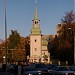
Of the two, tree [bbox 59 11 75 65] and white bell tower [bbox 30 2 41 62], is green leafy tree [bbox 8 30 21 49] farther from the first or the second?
tree [bbox 59 11 75 65]

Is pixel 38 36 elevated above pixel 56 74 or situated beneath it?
elevated above

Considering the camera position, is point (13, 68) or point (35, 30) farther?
point (35, 30)

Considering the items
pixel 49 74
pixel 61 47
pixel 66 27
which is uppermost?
pixel 66 27

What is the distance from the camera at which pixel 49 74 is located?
33781 mm

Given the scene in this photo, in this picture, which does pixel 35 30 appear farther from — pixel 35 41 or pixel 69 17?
pixel 69 17

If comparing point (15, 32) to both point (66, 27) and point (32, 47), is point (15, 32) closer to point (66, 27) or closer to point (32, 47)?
Answer: point (32, 47)

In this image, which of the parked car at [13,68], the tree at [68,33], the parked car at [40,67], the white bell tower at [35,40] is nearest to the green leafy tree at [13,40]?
the white bell tower at [35,40]

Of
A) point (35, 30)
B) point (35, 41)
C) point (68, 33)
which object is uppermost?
point (35, 30)

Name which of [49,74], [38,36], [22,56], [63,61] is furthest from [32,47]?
[49,74]

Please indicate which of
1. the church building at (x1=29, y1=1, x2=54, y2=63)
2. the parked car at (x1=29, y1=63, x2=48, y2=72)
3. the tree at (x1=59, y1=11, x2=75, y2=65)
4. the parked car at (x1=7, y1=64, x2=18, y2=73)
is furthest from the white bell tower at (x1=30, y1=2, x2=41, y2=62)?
the parked car at (x1=29, y1=63, x2=48, y2=72)

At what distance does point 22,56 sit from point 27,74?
309 feet

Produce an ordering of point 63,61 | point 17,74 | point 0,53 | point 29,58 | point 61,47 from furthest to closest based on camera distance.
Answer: point 29,58, point 0,53, point 63,61, point 61,47, point 17,74

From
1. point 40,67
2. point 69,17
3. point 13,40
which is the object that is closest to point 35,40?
point 13,40

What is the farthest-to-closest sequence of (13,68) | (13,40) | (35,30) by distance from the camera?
1. (35,30)
2. (13,40)
3. (13,68)
